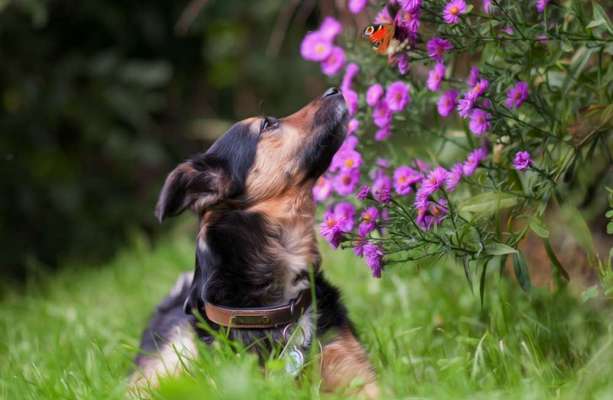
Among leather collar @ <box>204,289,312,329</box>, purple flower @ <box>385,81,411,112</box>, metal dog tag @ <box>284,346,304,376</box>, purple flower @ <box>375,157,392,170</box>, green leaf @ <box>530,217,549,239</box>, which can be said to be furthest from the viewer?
purple flower @ <box>375,157,392,170</box>

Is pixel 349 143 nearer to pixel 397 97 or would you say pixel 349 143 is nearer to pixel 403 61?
pixel 397 97

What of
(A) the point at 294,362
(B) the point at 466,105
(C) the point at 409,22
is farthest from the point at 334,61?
(A) the point at 294,362

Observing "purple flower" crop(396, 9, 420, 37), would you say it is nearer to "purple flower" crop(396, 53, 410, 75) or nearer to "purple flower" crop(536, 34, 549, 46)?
"purple flower" crop(396, 53, 410, 75)

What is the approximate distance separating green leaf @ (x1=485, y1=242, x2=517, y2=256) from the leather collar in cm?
76

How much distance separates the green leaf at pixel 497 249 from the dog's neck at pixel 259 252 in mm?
781

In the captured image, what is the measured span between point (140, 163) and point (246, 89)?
1.44 metres

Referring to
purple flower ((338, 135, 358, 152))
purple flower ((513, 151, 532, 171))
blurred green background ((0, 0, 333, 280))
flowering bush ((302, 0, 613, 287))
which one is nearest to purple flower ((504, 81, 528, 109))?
flowering bush ((302, 0, 613, 287))

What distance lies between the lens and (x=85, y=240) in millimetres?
7793

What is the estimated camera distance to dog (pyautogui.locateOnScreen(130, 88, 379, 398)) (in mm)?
3072

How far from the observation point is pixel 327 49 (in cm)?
367

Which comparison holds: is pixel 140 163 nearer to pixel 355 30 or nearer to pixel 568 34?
pixel 355 30

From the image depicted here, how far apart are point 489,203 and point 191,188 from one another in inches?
45.1

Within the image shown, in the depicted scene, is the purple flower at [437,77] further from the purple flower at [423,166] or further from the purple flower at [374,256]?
the purple flower at [374,256]

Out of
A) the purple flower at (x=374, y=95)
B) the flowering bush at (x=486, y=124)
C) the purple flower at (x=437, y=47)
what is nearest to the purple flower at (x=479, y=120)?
the flowering bush at (x=486, y=124)
